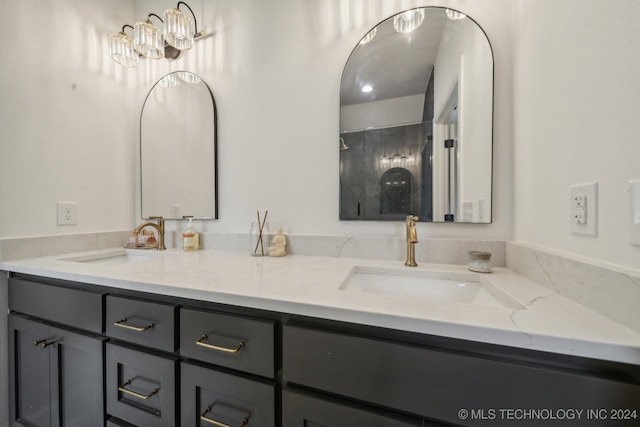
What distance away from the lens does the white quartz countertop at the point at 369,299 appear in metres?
0.45

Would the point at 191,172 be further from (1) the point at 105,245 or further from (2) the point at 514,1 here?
(2) the point at 514,1

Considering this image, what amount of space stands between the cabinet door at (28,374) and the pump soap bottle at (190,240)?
568 millimetres

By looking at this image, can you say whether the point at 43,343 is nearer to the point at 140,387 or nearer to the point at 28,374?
the point at 28,374

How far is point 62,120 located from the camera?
125cm

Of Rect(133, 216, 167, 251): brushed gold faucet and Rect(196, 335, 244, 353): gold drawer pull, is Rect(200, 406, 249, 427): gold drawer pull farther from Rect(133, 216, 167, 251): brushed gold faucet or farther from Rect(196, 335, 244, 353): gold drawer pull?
Rect(133, 216, 167, 251): brushed gold faucet

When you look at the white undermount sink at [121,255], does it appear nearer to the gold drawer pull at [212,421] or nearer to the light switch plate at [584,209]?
the gold drawer pull at [212,421]

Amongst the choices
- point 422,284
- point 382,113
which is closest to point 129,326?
point 422,284

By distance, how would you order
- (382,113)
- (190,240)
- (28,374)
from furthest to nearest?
(190,240) < (382,113) < (28,374)

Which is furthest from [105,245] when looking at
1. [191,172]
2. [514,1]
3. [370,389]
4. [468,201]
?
[514,1]

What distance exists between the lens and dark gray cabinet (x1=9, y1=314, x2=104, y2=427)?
0.87 meters

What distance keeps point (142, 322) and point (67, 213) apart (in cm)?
92

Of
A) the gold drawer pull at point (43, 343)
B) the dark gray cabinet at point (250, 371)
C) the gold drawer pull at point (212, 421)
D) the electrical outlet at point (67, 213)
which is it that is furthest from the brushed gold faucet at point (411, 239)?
the electrical outlet at point (67, 213)

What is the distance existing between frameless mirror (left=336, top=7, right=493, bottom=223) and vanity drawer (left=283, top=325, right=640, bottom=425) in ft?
2.14

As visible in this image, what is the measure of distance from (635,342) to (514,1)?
1.15 m
